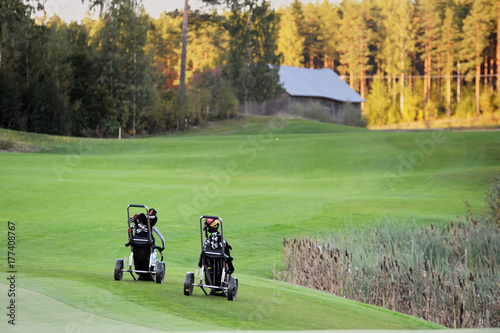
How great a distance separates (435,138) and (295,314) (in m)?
30.4

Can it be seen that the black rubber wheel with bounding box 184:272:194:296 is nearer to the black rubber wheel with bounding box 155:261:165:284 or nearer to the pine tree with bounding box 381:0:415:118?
the black rubber wheel with bounding box 155:261:165:284

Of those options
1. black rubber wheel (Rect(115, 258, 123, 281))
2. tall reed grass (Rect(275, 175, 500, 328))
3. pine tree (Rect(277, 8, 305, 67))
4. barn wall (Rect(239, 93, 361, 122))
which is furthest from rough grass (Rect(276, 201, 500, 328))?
pine tree (Rect(277, 8, 305, 67))

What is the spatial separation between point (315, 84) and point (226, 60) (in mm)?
19858

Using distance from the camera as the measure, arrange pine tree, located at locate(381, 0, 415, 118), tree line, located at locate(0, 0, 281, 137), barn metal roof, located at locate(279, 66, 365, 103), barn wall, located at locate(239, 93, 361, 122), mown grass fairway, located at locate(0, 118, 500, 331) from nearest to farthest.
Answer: mown grass fairway, located at locate(0, 118, 500, 331)
tree line, located at locate(0, 0, 281, 137)
barn wall, located at locate(239, 93, 361, 122)
barn metal roof, located at locate(279, 66, 365, 103)
pine tree, located at locate(381, 0, 415, 118)

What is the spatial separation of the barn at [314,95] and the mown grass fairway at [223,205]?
34267 mm

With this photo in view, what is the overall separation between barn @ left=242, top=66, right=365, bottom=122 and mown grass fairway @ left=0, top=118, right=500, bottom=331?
34.3 m

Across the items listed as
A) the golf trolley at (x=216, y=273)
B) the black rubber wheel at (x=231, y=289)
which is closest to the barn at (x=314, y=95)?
the golf trolley at (x=216, y=273)

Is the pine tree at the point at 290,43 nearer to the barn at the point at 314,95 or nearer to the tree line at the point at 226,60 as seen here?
the tree line at the point at 226,60

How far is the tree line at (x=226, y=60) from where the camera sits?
43.5m

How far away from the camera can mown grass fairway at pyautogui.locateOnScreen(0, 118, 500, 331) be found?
6680mm

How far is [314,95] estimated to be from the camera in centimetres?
7600

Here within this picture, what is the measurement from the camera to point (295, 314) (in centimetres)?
682

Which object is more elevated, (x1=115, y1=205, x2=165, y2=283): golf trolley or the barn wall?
the barn wall

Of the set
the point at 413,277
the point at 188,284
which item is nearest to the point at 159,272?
the point at 188,284
